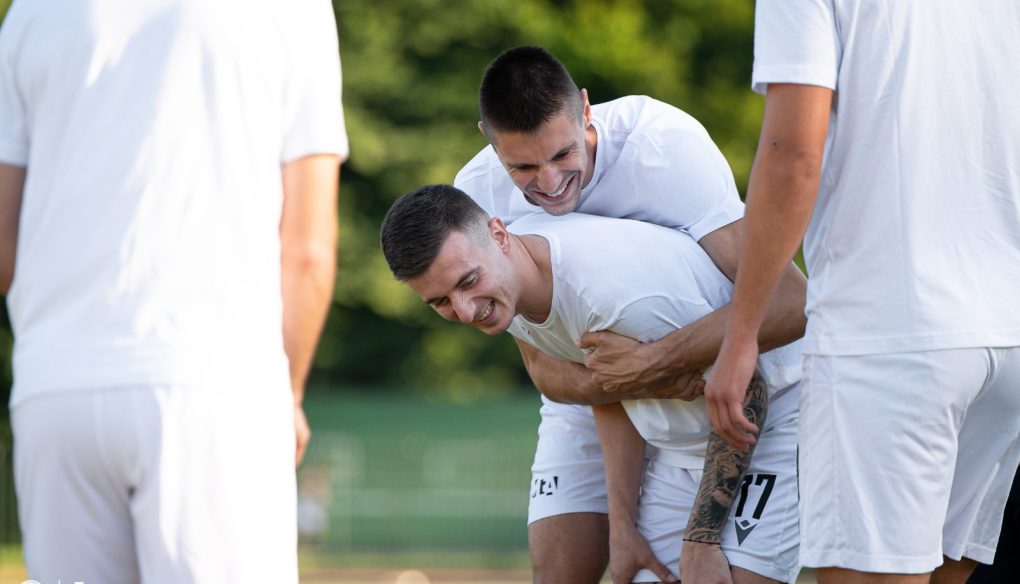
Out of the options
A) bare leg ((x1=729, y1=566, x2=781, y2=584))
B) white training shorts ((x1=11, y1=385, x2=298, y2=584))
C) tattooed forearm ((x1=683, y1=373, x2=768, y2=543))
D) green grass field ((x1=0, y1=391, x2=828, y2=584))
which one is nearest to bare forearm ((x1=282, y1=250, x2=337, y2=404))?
white training shorts ((x1=11, y1=385, x2=298, y2=584))

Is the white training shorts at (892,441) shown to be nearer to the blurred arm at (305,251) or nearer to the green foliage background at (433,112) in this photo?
the blurred arm at (305,251)

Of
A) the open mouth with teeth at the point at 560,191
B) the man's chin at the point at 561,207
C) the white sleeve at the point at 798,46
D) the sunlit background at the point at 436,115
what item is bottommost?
the sunlit background at the point at 436,115

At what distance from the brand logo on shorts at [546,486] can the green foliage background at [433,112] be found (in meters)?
23.5

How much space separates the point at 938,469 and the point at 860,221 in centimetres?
62

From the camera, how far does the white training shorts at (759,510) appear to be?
4.45 meters

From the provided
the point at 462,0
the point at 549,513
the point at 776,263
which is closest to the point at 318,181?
the point at 776,263

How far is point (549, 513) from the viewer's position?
5250 millimetres

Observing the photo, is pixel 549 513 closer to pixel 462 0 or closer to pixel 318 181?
pixel 318 181

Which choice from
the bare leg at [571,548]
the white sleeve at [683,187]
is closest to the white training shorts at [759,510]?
the bare leg at [571,548]

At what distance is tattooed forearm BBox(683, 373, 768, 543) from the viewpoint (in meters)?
4.44

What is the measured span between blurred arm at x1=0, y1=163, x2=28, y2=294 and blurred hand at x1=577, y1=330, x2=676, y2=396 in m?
1.90

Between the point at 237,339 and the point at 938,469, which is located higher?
the point at 237,339

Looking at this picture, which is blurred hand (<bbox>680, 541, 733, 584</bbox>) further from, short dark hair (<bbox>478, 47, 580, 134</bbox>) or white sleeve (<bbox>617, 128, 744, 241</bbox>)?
short dark hair (<bbox>478, 47, 580, 134</bbox>)

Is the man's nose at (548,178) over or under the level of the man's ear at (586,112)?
under
